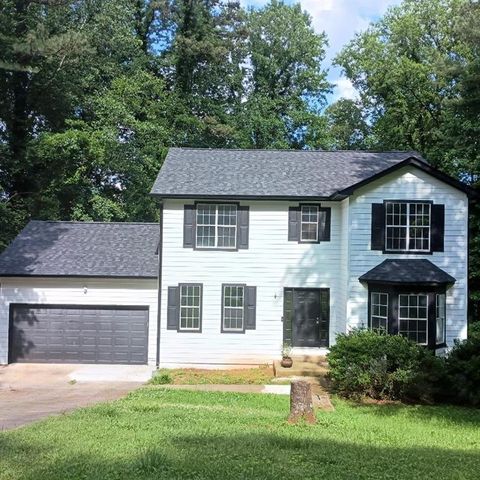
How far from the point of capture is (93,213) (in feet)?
99.6

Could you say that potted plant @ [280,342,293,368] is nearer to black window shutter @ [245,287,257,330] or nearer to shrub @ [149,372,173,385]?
black window shutter @ [245,287,257,330]

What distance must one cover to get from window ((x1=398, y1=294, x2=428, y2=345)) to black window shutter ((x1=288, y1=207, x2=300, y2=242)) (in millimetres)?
4011

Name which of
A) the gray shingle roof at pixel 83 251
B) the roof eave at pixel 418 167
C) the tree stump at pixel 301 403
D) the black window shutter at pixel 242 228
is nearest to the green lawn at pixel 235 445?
the tree stump at pixel 301 403

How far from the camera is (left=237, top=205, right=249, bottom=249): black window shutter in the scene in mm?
19469

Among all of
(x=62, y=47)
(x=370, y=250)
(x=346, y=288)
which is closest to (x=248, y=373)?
(x=346, y=288)

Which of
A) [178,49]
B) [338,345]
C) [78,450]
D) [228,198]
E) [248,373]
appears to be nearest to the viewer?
[78,450]

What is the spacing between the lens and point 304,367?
58.0 ft

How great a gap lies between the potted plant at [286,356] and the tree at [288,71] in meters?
20.5

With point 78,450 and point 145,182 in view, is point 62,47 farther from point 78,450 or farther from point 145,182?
point 78,450

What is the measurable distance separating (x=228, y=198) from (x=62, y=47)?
11.9 metres

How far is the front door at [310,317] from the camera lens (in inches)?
756

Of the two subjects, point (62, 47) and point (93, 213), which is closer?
point (62, 47)

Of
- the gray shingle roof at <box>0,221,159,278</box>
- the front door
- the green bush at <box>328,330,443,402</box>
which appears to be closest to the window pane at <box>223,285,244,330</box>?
the front door

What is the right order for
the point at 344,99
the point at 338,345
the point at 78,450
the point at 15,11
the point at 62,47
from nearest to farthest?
the point at 78,450
the point at 338,345
the point at 62,47
the point at 15,11
the point at 344,99
